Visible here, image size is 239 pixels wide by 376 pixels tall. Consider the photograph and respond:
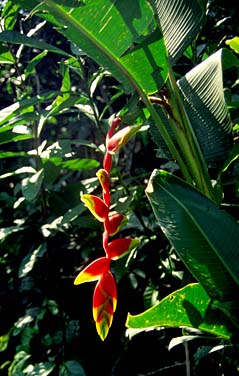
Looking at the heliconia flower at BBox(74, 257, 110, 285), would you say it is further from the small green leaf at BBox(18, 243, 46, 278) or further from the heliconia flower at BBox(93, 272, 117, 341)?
the small green leaf at BBox(18, 243, 46, 278)

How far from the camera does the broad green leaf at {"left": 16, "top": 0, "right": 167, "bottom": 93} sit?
908 mm

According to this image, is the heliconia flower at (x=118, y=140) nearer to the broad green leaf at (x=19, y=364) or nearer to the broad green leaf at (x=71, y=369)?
the broad green leaf at (x=71, y=369)

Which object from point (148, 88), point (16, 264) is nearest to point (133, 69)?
point (148, 88)

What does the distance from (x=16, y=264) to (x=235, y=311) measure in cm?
151

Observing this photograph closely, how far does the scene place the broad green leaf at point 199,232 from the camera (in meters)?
0.90

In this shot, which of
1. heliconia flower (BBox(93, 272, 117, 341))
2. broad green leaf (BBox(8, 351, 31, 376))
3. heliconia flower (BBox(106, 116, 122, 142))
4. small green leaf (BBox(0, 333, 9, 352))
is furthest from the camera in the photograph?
small green leaf (BBox(0, 333, 9, 352))

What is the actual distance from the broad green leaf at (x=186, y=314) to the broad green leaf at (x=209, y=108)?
33 centimetres

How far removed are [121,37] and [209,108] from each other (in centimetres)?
28

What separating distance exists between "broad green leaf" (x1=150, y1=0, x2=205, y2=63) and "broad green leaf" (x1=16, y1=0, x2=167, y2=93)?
86mm

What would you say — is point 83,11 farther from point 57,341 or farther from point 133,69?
point 57,341

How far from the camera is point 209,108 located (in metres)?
1.12

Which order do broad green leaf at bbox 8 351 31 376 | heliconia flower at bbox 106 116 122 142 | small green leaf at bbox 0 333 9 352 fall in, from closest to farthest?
heliconia flower at bbox 106 116 122 142 → broad green leaf at bbox 8 351 31 376 → small green leaf at bbox 0 333 9 352

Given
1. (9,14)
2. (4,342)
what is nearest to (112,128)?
(9,14)

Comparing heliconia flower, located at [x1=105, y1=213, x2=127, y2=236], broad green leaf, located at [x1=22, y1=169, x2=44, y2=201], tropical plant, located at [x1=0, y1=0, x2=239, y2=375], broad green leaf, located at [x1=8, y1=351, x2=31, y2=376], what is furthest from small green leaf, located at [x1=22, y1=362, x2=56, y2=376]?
heliconia flower, located at [x1=105, y1=213, x2=127, y2=236]
